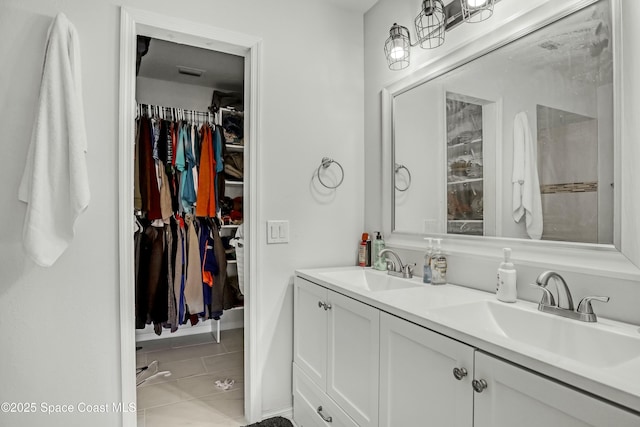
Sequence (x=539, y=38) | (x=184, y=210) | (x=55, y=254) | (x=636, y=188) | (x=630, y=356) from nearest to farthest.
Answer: (x=630, y=356), (x=636, y=188), (x=539, y=38), (x=55, y=254), (x=184, y=210)

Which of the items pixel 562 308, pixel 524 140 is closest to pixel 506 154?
pixel 524 140

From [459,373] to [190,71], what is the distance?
3218 millimetres

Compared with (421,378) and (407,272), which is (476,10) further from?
(421,378)

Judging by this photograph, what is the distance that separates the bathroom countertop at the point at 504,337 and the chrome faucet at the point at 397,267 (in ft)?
0.31

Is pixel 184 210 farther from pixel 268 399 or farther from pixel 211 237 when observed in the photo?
pixel 268 399

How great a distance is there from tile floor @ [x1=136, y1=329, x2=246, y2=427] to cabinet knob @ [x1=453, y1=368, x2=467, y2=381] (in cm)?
144

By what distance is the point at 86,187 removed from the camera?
140cm

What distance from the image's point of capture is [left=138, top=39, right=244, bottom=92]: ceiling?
2785 mm

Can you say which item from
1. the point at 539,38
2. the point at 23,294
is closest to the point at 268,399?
the point at 23,294

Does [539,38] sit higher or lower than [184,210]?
higher

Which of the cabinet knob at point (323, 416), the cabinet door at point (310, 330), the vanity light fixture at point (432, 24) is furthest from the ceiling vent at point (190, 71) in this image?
the cabinet knob at point (323, 416)

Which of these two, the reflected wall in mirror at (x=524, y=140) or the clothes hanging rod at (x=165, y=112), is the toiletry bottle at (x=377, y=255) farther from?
the clothes hanging rod at (x=165, y=112)

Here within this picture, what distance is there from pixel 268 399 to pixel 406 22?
2.20 meters

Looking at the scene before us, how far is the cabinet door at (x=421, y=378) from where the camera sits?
3.06ft
